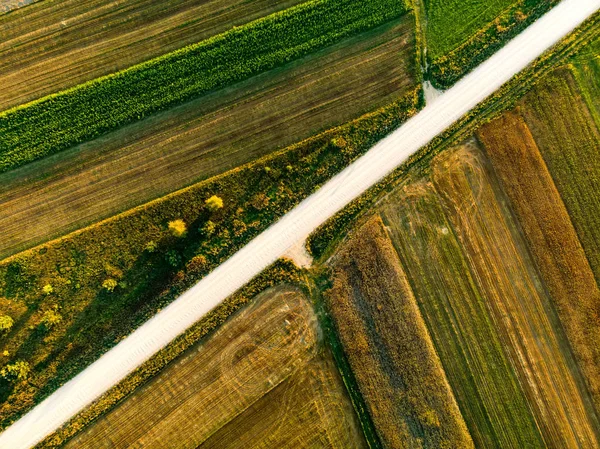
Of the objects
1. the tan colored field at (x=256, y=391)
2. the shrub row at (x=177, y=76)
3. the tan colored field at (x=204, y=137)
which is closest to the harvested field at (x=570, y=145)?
the tan colored field at (x=204, y=137)

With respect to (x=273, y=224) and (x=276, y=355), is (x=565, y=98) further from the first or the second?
(x=276, y=355)

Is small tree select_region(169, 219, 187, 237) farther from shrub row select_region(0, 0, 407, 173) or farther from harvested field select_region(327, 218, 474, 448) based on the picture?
harvested field select_region(327, 218, 474, 448)

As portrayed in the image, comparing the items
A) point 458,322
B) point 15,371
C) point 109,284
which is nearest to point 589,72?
point 458,322

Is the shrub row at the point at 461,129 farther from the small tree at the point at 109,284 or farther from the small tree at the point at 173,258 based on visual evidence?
the small tree at the point at 109,284

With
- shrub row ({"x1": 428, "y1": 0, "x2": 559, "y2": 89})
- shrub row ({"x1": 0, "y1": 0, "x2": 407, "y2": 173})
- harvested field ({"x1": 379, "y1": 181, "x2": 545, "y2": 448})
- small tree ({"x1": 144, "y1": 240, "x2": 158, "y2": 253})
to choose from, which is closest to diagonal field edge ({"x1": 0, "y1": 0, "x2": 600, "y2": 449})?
shrub row ({"x1": 428, "y1": 0, "x2": 559, "y2": 89})

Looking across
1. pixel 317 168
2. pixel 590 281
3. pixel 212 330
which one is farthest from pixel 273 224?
pixel 590 281

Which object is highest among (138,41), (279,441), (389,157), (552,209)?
(138,41)
